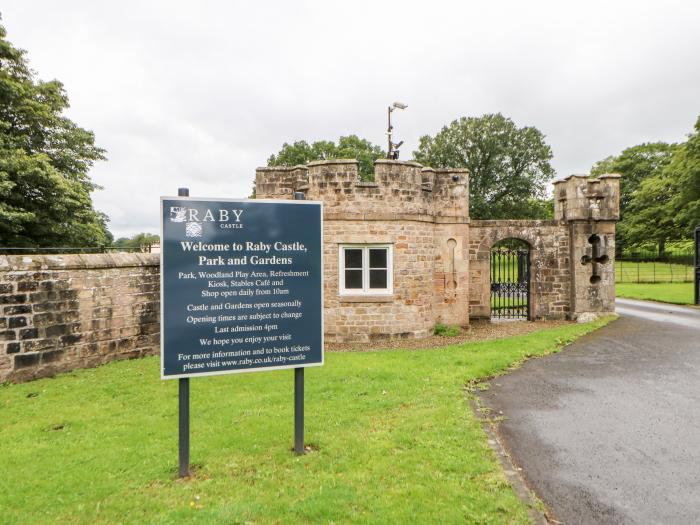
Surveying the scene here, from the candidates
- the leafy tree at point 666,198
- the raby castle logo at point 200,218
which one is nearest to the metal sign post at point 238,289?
the raby castle logo at point 200,218

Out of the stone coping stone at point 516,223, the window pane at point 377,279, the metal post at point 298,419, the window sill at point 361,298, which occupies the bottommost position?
the metal post at point 298,419

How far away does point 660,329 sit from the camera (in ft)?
38.9

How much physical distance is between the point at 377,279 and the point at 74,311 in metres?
6.77

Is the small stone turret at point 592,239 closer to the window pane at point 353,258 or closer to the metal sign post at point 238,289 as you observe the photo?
the window pane at point 353,258

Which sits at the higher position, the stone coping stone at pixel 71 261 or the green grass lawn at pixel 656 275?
the stone coping stone at pixel 71 261

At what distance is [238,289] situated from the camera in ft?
14.0

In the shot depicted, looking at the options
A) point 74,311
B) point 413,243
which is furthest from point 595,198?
point 74,311

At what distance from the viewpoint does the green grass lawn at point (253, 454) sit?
11.3ft

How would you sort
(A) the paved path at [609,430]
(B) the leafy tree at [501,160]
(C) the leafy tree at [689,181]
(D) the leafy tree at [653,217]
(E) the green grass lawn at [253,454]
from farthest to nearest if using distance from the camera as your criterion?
(B) the leafy tree at [501,160] → (D) the leafy tree at [653,217] → (C) the leafy tree at [689,181] → (A) the paved path at [609,430] → (E) the green grass lawn at [253,454]

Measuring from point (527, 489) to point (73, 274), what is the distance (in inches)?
333

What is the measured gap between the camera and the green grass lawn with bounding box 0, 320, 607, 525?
3.44 metres

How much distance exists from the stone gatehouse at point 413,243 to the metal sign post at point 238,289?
252 inches

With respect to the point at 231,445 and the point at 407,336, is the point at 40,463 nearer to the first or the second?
the point at 231,445

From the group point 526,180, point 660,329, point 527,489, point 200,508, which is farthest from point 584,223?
point 526,180
